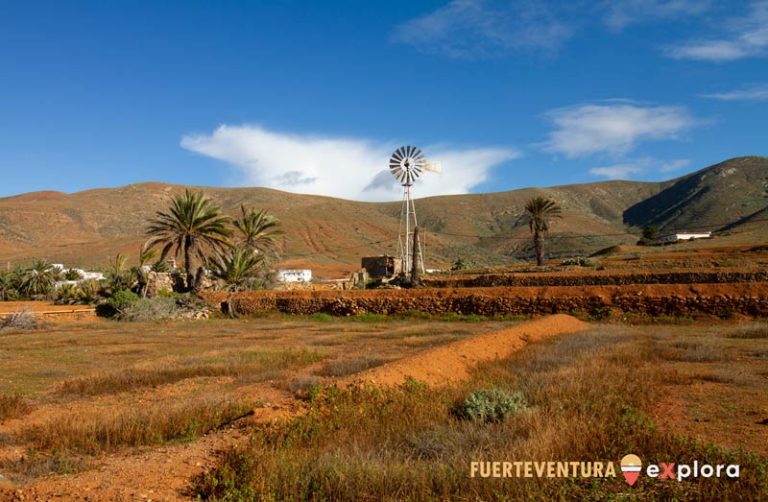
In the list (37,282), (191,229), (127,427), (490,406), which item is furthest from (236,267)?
(490,406)

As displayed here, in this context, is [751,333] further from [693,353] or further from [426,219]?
[426,219]

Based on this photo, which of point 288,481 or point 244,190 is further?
point 244,190

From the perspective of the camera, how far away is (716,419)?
684 cm

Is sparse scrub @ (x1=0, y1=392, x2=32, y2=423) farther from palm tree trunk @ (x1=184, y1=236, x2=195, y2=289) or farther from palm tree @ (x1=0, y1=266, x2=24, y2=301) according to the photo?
palm tree @ (x1=0, y1=266, x2=24, y2=301)

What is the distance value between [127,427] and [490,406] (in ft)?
14.7

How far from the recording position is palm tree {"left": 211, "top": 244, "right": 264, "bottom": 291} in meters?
33.3

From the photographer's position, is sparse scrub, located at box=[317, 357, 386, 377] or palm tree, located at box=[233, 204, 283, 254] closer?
sparse scrub, located at box=[317, 357, 386, 377]

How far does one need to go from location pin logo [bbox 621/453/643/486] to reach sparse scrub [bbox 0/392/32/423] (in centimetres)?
808

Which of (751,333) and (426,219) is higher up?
(426,219)

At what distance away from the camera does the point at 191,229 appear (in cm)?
3081

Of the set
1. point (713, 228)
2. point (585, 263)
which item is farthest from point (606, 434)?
point (713, 228)

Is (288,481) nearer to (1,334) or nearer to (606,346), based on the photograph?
(606,346)

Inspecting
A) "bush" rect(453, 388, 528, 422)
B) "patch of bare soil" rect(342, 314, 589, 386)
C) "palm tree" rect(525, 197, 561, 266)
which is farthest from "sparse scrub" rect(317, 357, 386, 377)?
"palm tree" rect(525, 197, 561, 266)

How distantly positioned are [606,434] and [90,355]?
14400mm
